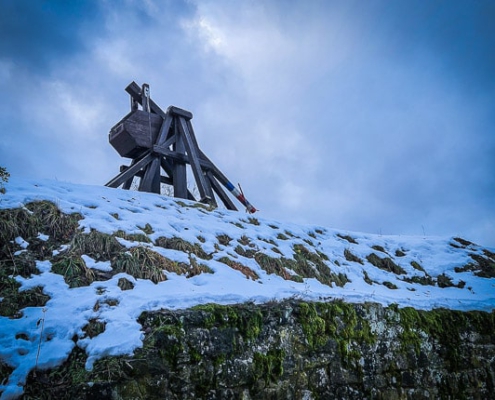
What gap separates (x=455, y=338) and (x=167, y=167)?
7.35 metres

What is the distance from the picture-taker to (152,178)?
25.9ft

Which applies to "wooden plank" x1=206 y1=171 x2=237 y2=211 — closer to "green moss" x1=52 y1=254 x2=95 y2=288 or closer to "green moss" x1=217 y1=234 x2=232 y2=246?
"green moss" x1=217 y1=234 x2=232 y2=246

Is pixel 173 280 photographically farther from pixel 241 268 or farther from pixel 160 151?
pixel 160 151

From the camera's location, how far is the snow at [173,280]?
2.51m

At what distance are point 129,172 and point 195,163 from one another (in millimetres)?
1625

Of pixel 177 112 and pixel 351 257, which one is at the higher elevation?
pixel 177 112

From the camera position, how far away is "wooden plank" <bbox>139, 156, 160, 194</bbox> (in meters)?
7.72

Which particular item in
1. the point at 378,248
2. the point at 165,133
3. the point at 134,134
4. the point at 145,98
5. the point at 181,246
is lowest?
the point at 181,246

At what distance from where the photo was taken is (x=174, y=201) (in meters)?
6.86

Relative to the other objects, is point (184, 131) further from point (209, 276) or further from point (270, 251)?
point (209, 276)

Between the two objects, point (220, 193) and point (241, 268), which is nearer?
point (241, 268)

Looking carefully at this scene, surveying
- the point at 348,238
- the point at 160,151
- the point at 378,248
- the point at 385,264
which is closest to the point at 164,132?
the point at 160,151

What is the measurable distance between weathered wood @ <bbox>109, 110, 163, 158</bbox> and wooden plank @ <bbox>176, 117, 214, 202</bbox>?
0.70 m

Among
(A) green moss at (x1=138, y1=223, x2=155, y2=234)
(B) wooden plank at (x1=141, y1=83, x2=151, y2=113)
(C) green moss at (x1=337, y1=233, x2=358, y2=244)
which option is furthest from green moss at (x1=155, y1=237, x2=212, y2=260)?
(B) wooden plank at (x1=141, y1=83, x2=151, y2=113)
